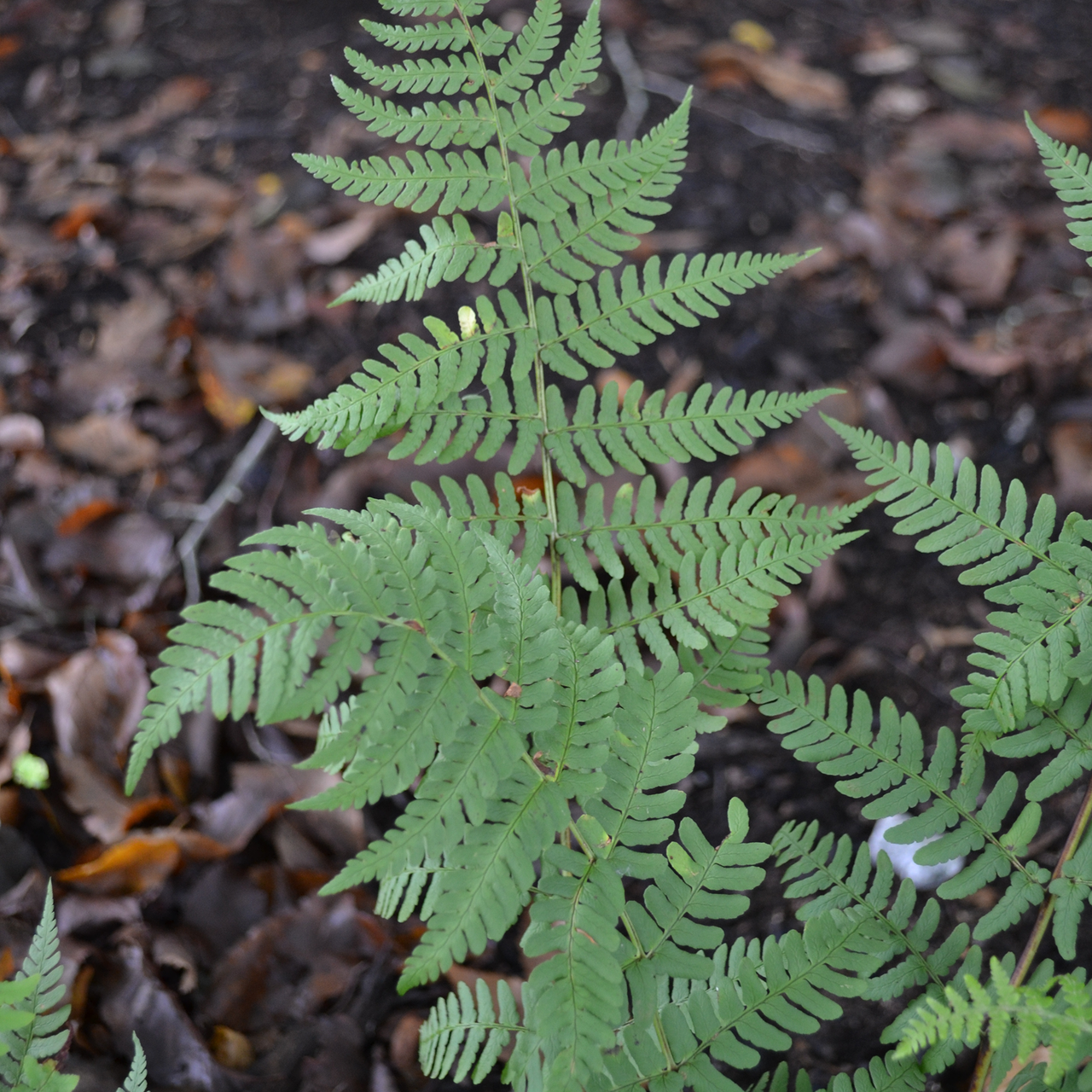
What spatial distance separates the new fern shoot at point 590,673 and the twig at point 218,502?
127 cm

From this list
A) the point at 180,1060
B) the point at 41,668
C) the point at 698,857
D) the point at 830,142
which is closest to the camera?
the point at 698,857

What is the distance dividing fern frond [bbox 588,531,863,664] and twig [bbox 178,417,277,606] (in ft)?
4.57

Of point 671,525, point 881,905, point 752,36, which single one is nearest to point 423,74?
point 671,525

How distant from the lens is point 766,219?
11.3 ft

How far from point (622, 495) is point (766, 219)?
2.27m

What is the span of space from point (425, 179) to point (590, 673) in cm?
82

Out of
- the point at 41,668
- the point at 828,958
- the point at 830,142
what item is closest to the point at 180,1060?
the point at 41,668

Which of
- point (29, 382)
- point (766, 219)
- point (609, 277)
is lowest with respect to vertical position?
point (29, 382)

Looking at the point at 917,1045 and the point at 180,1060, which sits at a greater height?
the point at 917,1045

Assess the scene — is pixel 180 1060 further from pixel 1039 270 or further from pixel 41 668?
pixel 1039 270

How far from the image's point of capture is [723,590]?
1412mm

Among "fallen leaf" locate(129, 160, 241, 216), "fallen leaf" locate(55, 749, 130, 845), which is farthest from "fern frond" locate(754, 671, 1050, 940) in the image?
"fallen leaf" locate(129, 160, 241, 216)

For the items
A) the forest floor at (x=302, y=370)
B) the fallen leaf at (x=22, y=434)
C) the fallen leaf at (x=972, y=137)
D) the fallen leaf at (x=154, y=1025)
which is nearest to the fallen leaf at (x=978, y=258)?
the forest floor at (x=302, y=370)

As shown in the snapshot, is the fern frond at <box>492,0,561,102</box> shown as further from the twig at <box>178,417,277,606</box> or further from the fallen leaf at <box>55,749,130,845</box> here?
the fallen leaf at <box>55,749,130,845</box>
